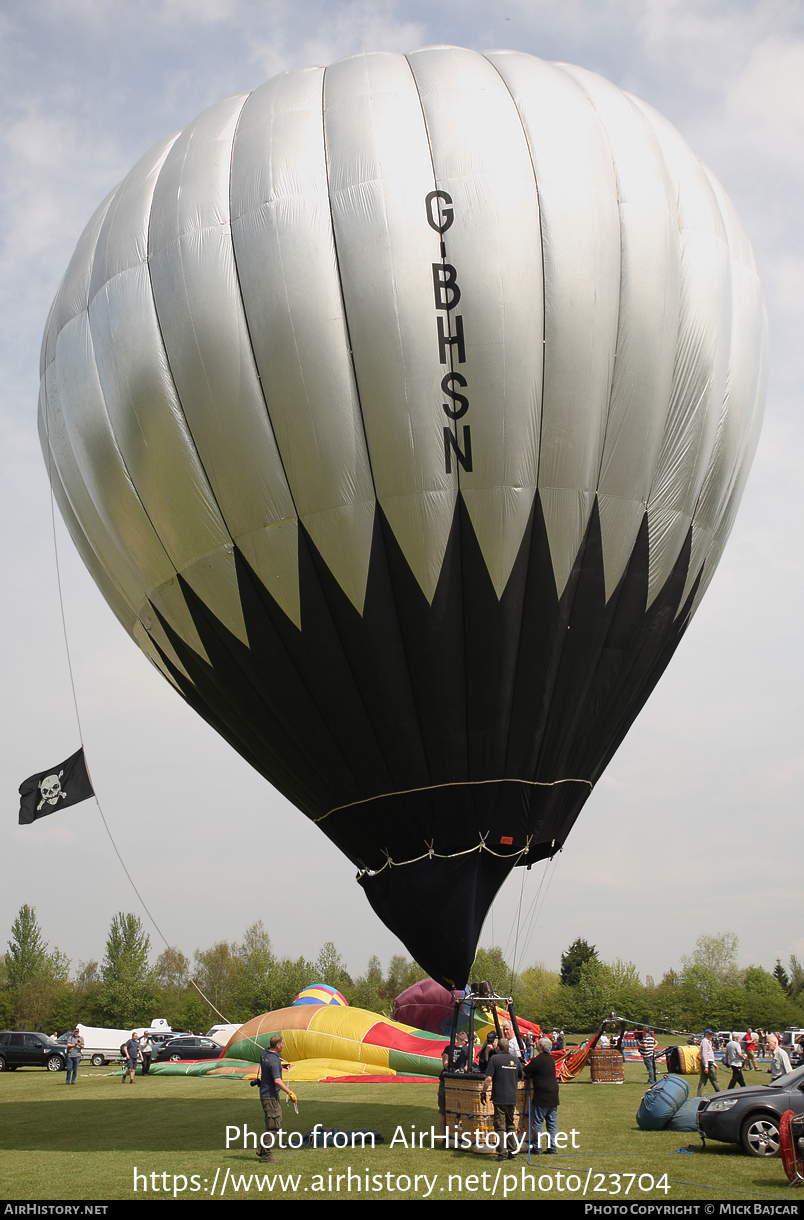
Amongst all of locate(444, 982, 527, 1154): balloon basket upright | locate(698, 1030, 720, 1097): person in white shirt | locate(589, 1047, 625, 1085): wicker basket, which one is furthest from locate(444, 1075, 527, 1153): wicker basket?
locate(589, 1047, 625, 1085): wicker basket

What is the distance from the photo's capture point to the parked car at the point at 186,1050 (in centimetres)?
2811

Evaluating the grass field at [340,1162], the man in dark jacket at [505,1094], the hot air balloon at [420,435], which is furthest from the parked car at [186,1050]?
the man in dark jacket at [505,1094]

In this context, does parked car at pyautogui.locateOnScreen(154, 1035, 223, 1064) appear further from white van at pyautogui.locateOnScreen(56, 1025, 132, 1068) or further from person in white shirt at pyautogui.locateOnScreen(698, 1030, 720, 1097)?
person in white shirt at pyautogui.locateOnScreen(698, 1030, 720, 1097)

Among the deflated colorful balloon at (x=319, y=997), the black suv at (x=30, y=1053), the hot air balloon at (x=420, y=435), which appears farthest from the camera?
the black suv at (x=30, y=1053)

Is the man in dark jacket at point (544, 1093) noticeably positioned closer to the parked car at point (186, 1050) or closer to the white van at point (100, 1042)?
the parked car at point (186, 1050)

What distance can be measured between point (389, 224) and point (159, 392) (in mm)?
2900

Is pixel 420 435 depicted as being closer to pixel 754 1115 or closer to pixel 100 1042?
pixel 754 1115

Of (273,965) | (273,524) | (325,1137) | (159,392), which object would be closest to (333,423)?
(273,524)

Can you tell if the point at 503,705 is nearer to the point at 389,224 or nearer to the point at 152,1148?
the point at 389,224

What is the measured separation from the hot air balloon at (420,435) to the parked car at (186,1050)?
20389 mm

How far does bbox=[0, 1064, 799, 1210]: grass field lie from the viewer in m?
7.66

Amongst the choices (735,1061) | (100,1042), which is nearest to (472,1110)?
(735,1061)

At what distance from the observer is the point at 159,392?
10352 mm

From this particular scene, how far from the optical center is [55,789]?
14.0 meters
